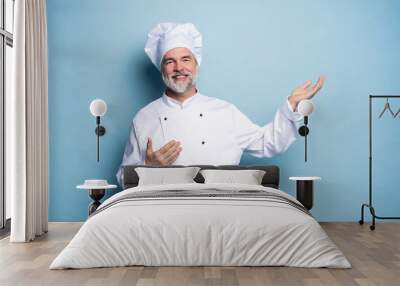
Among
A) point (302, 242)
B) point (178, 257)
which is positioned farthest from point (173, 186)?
point (302, 242)

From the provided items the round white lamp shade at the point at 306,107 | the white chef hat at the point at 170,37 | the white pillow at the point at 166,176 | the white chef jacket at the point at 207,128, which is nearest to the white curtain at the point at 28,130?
the white pillow at the point at 166,176

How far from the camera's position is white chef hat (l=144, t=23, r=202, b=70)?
279 inches

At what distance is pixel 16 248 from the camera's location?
529 cm

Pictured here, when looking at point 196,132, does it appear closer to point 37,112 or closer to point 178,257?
point 37,112

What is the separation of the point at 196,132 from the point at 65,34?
2044 mm

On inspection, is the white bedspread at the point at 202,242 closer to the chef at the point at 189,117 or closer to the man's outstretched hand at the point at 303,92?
the chef at the point at 189,117

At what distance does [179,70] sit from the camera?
7.07 meters

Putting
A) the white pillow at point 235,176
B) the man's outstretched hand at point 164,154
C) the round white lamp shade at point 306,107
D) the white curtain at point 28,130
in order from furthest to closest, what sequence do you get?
the man's outstretched hand at point 164,154 → the round white lamp shade at point 306,107 → the white pillow at point 235,176 → the white curtain at point 28,130

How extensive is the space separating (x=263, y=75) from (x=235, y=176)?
1.47m

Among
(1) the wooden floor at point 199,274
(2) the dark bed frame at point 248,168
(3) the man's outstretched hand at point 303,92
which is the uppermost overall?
(3) the man's outstretched hand at point 303,92

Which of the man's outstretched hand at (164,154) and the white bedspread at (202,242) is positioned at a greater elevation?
the man's outstretched hand at (164,154)

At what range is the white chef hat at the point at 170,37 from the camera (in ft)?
23.2

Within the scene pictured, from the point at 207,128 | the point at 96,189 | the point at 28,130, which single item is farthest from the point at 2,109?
the point at 207,128

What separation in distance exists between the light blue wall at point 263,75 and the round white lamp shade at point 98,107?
0.27 m
